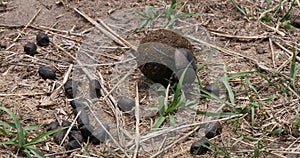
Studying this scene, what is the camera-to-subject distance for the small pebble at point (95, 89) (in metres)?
3.86

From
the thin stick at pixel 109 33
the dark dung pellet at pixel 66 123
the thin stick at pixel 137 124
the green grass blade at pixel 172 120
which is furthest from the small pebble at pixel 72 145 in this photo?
the thin stick at pixel 109 33

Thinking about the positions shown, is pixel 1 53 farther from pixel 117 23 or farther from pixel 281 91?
pixel 281 91

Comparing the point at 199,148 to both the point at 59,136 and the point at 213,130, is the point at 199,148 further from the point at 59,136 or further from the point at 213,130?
the point at 59,136

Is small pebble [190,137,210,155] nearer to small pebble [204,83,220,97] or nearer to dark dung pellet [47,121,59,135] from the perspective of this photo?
small pebble [204,83,220,97]

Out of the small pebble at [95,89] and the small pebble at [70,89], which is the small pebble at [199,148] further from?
the small pebble at [70,89]

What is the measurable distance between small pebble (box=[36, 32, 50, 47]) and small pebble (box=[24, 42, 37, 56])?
8cm

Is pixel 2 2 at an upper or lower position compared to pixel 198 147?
upper

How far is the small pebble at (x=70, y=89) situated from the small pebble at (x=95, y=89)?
11 cm

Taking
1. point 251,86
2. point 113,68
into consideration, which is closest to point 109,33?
point 113,68

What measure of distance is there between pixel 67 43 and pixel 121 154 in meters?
1.22

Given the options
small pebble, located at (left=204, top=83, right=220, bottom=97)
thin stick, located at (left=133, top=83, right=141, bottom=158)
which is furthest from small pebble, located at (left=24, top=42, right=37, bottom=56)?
small pebble, located at (left=204, top=83, right=220, bottom=97)

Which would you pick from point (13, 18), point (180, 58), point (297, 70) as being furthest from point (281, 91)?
point (13, 18)

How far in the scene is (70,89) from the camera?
3869mm

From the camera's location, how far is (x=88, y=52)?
425cm
